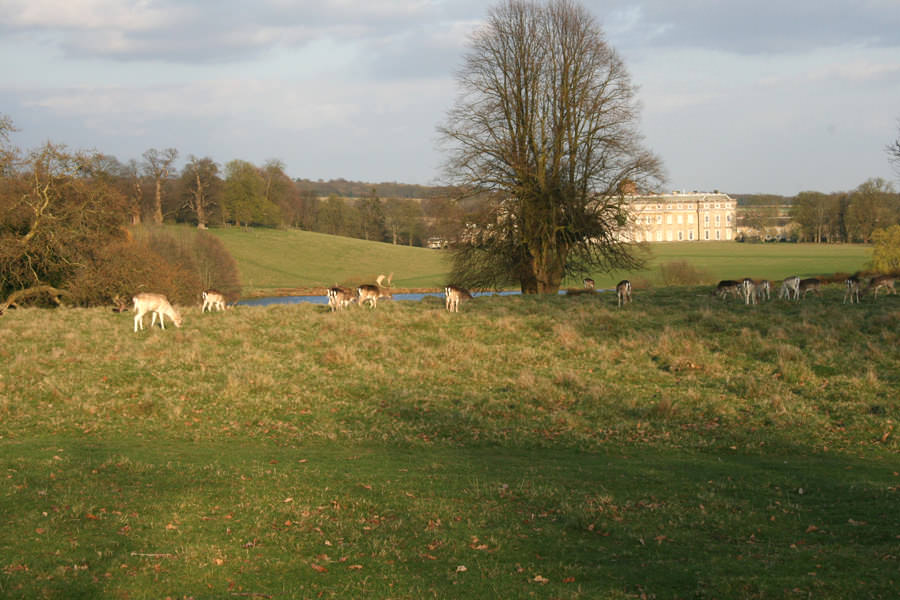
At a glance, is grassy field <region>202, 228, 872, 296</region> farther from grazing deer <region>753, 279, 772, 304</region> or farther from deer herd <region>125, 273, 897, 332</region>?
grazing deer <region>753, 279, 772, 304</region>

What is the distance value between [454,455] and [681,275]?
53.0 meters

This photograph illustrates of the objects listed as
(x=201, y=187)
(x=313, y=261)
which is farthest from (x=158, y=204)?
(x=313, y=261)

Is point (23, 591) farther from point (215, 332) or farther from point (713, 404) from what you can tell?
point (215, 332)

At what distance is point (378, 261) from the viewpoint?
4218 inches

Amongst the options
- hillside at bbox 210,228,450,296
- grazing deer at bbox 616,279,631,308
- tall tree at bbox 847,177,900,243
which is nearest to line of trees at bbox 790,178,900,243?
tall tree at bbox 847,177,900,243

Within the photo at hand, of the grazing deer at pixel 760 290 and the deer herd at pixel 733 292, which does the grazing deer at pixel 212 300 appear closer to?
the deer herd at pixel 733 292

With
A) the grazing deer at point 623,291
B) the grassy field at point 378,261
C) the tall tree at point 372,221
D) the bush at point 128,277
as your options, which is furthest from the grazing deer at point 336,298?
the tall tree at point 372,221

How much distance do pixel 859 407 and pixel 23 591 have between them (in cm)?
1517

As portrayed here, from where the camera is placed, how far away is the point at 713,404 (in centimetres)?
1562

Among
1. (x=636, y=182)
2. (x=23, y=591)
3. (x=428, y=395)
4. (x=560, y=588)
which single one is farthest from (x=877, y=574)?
(x=636, y=182)

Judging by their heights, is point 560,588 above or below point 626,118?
below

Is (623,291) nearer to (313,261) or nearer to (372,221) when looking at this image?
(313,261)

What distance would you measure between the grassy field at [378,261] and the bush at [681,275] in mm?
16323

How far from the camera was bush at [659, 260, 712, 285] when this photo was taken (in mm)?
60719
